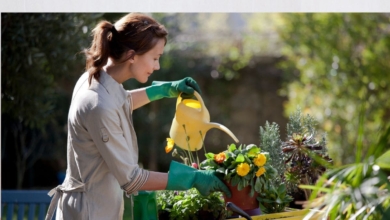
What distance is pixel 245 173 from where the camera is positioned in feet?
6.72

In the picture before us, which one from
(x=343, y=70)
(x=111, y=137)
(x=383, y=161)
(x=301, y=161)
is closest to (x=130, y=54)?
(x=111, y=137)

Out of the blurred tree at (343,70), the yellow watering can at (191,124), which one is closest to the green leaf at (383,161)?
the yellow watering can at (191,124)

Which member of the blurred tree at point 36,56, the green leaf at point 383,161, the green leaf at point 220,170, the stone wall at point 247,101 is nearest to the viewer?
the green leaf at point 383,161

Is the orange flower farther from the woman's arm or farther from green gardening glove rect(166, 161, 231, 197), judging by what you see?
the woman's arm

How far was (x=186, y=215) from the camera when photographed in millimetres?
2109

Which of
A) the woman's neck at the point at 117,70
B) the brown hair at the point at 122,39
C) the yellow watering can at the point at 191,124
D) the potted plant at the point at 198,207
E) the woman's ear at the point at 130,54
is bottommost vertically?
the potted plant at the point at 198,207

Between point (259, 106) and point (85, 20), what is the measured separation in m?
3.29

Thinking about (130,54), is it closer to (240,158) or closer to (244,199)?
(240,158)

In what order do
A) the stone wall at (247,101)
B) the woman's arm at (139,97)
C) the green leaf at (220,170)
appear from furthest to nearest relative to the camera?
1. the stone wall at (247,101)
2. the woman's arm at (139,97)
3. the green leaf at (220,170)

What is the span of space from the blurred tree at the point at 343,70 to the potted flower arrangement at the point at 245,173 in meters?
4.18

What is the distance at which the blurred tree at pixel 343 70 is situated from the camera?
631cm

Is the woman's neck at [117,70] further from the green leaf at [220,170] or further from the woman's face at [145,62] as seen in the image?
the green leaf at [220,170]

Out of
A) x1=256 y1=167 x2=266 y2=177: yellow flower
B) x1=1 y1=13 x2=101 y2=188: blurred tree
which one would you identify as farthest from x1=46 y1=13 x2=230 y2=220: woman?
x1=1 y1=13 x2=101 y2=188: blurred tree

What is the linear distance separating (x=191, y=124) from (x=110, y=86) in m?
0.43
